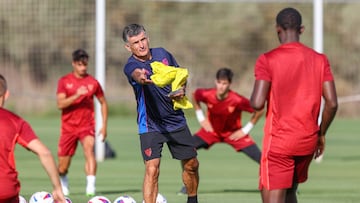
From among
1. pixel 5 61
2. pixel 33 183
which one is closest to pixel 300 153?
pixel 33 183

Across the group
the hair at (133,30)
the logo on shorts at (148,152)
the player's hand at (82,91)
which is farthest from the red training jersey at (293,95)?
the player's hand at (82,91)

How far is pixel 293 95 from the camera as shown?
9664mm

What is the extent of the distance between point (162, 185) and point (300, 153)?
8.63 meters

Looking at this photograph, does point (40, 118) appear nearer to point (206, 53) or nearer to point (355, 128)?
point (206, 53)

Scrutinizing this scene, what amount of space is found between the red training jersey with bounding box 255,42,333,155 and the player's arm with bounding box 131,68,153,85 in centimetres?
212

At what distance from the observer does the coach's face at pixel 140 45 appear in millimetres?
12320

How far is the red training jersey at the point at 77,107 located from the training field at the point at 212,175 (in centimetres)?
99

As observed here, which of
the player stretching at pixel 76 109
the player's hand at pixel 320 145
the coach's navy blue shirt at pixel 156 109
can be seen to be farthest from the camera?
the player stretching at pixel 76 109

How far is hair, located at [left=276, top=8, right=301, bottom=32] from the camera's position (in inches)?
380

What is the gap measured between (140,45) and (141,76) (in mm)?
809

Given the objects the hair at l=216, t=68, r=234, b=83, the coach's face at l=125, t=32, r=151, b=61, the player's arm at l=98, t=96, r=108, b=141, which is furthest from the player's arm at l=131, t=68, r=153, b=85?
the hair at l=216, t=68, r=234, b=83

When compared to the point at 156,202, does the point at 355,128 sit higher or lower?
lower

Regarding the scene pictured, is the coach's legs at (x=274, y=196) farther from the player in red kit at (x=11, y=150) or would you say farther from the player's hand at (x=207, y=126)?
the player's hand at (x=207, y=126)

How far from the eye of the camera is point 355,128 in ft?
123
